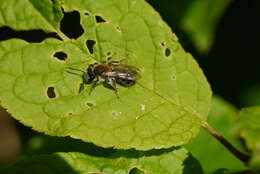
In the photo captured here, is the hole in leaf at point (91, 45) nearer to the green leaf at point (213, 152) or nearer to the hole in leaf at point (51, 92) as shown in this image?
the hole in leaf at point (51, 92)

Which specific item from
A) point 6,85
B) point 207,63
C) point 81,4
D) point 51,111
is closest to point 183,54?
point 81,4

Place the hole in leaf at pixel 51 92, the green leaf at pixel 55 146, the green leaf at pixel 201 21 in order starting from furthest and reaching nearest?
the green leaf at pixel 201 21, the green leaf at pixel 55 146, the hole in leaf at pixel 51 92

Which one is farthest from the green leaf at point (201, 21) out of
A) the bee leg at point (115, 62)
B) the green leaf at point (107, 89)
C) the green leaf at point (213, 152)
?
the bee leg at point (115, 62)

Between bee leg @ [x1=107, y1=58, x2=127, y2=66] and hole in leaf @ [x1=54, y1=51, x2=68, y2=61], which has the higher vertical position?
hole in leaf @ [x1=54, y1=51, x2=68, y2=61]

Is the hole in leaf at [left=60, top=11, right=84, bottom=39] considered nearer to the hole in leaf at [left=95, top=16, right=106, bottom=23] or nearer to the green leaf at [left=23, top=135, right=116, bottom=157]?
the hole in leaf at [left=95, top=16, right=106, bottom=23]

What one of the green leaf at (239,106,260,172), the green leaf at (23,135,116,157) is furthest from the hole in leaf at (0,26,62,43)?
the green leaf at (239,106,260,172)

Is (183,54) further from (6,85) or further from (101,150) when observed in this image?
(6,85)

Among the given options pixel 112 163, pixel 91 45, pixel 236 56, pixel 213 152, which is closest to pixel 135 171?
pixel 112 163
